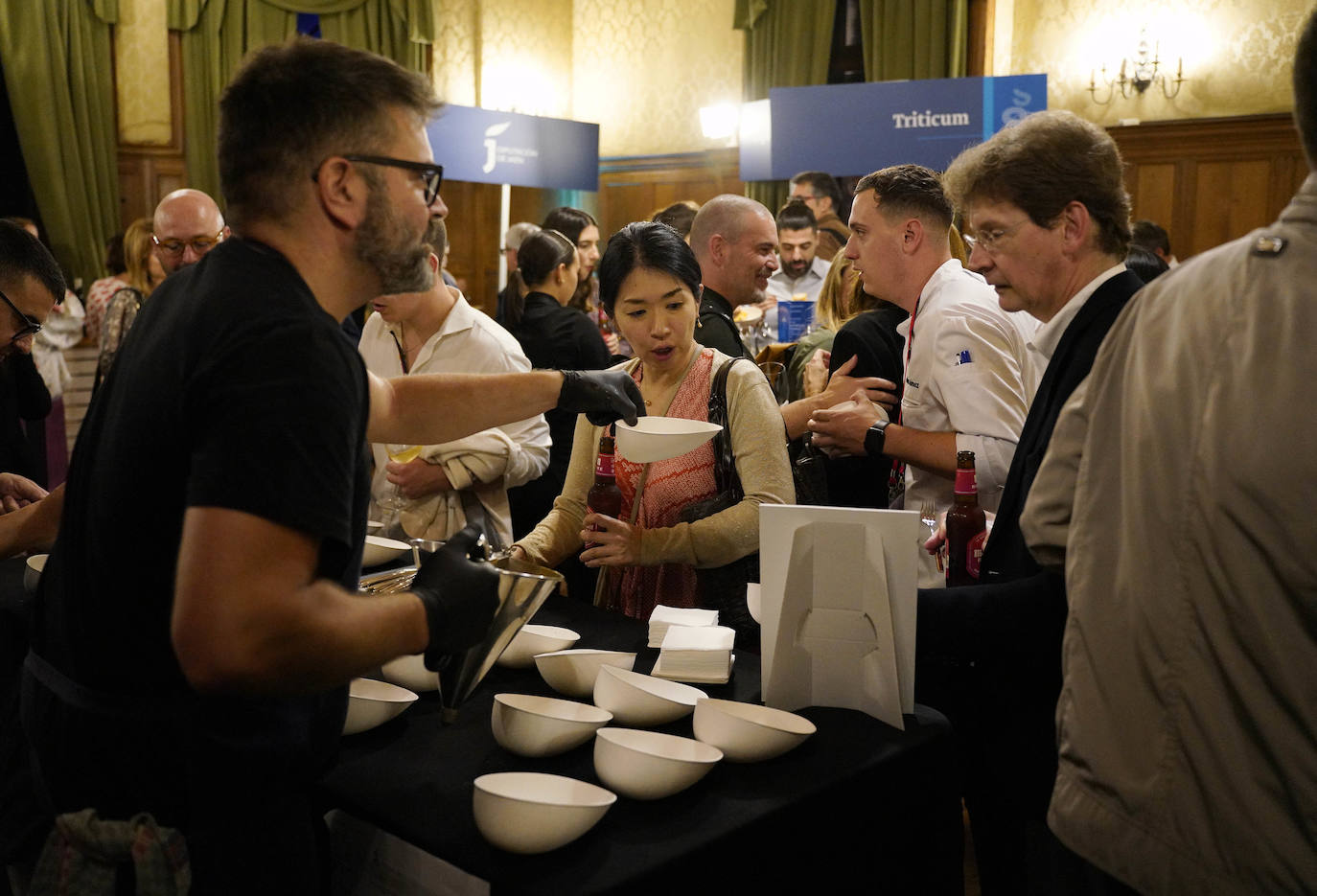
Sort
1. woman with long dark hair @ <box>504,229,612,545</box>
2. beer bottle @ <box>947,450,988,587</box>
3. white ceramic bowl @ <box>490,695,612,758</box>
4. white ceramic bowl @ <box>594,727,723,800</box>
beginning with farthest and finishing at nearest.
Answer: woman with long dark hair @ <box>504,229,612,545</box>, beer bottle @ <box>947,450,988,587</box>, white ceramic bowl @ <box>490,695,612,758</box>, white ceramic bowl @ <box>594,727,723,800</box>

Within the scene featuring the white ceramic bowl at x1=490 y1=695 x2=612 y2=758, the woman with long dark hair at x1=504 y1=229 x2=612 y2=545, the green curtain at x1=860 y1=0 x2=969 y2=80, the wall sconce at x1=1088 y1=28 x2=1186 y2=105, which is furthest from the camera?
the green curtain at x1=860 y1=0 x2=969 y2=80

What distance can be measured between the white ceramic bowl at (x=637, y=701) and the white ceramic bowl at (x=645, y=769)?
0.41 ft

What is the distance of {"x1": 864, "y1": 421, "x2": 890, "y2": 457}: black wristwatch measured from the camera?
7.59 feet

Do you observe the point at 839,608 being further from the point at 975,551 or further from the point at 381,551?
the point at 381,551

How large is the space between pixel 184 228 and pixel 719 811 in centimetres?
258

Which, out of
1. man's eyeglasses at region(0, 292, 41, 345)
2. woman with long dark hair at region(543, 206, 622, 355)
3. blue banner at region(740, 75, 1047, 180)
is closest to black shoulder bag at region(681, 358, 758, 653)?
man's eyeglasses at region(0, 292, 41, 345)

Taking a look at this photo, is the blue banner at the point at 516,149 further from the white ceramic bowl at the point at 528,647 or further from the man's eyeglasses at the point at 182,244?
the white ceramic bowl at the point at 528,647

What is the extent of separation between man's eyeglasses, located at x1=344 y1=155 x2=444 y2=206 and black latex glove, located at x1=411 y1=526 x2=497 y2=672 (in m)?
0.40

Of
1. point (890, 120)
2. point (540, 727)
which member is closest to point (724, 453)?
point (540, 727)

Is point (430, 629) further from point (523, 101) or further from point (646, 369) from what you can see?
point (523, 101)

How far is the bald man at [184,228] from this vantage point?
121 inches

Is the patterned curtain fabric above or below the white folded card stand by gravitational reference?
above

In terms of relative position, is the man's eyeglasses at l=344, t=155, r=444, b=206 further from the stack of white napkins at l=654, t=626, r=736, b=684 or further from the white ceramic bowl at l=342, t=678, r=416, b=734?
the stack of white napkins at l=654, t=626, r=736, b=684

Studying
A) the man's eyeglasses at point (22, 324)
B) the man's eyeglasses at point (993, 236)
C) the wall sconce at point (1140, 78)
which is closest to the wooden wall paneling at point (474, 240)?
the wall sconce at point (1140, 78)
